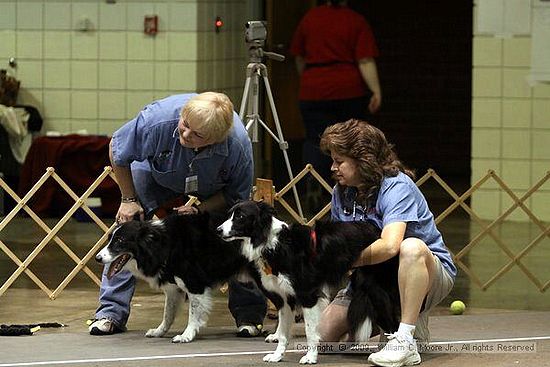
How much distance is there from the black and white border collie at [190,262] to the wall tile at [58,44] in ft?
16.6

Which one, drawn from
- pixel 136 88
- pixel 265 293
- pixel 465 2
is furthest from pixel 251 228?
pixel 465 2

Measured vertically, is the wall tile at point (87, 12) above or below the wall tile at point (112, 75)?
above

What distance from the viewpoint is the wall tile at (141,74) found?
33.8 feet

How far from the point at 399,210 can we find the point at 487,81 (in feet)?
15.8

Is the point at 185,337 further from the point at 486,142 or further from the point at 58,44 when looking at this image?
the point at 58,44

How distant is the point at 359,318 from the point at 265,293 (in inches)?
15.4

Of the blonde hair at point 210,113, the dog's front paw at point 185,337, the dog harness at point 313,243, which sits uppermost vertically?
the blonde hair at point 210,113

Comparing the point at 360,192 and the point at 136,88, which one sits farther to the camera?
the point at 136,88

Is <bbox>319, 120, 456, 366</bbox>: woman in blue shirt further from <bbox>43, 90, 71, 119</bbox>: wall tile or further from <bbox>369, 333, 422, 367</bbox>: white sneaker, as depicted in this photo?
<bbox>43, 90, 71, 119</bbox>: wall tile

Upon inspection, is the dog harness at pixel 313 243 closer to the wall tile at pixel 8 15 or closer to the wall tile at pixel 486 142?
the wall tile at pixel 486 142

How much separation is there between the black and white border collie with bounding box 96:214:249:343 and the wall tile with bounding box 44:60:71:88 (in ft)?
16.6

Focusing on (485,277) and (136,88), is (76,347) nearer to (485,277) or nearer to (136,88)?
(485,277)

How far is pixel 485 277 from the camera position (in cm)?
764

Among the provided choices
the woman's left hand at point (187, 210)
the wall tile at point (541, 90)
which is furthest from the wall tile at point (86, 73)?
the woman's left hand at point (187, 210)
